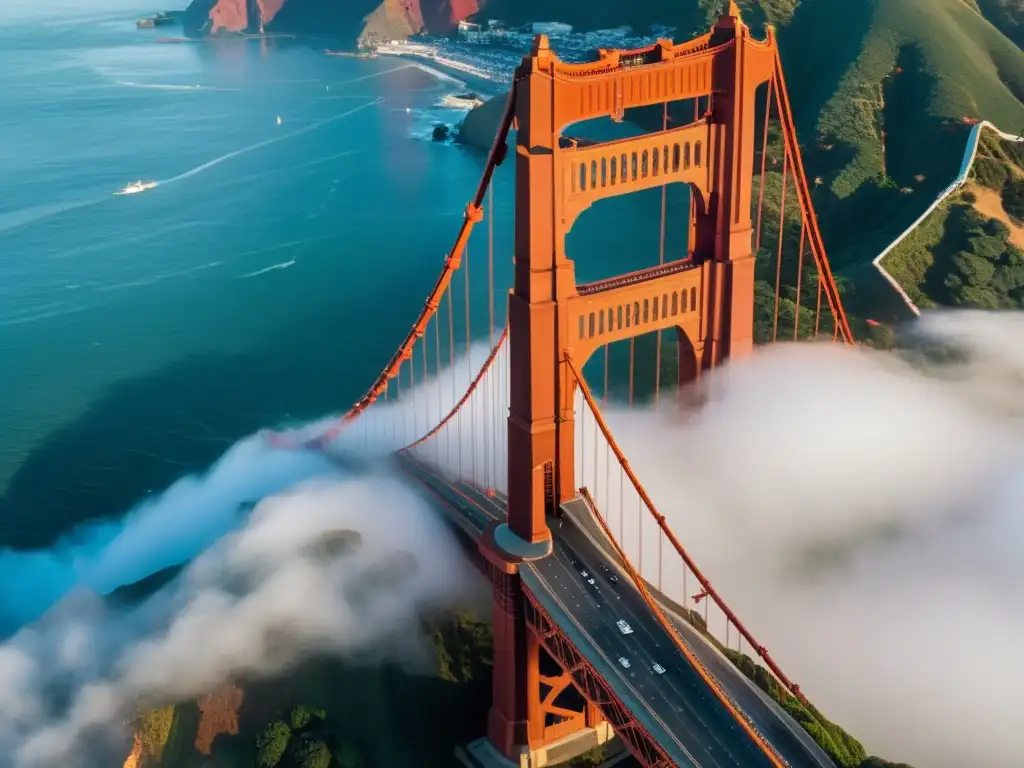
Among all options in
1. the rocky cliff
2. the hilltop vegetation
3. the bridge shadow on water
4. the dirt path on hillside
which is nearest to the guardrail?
the dirt path on hillside

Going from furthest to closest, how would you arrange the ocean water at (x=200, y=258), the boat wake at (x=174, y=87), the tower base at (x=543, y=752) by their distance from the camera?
the boat wake at (x=174, y=87)
the ocean water at (x=200, y=258)
the tower base at (x=543, y=752)

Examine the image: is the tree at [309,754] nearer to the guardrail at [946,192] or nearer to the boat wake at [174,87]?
the guardrail at [946,192]

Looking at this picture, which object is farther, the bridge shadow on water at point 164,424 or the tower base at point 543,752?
the bridge shadow on water at point 164,424

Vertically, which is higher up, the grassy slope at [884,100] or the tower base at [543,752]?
the grassy slope at [884,100]

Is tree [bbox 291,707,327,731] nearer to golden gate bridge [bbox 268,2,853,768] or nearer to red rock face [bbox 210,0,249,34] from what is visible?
golden gate bridge [bbox 268,2,853,768]

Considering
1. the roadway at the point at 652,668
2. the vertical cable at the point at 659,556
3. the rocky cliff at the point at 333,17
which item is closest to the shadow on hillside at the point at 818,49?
the vertical cable at the point at 659,556
